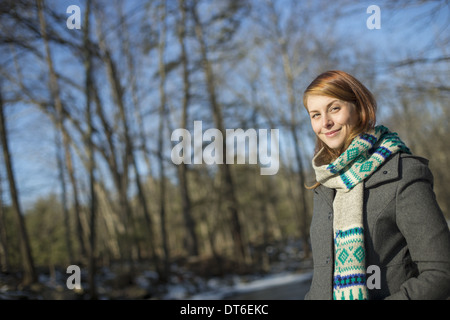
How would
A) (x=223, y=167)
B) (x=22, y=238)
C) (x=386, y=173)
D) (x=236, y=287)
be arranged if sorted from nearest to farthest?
(x=386, y=173), (x=22, y=238), (x=236, y=287), (x=223, y=167)

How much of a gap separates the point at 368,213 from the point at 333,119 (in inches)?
14.3

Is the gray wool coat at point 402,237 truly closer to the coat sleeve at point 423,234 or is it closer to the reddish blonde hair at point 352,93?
the coat sleeve at point 423,234

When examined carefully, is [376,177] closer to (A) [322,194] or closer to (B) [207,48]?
(A) [322,194]

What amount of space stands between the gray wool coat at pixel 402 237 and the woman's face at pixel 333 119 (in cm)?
19

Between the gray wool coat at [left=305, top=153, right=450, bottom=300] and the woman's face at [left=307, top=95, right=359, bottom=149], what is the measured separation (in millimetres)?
194

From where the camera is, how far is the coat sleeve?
1272mm

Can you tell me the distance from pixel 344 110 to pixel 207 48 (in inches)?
610

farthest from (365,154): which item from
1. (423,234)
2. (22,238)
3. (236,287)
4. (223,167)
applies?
(223,167)

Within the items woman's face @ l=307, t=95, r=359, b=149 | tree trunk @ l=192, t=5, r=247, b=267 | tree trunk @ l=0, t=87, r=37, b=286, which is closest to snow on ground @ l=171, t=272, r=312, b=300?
tree trunk @ l=192, t=5, r=247, b=267

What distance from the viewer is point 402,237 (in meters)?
1.43

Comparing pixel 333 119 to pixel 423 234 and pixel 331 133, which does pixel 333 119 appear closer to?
pixel 331 133

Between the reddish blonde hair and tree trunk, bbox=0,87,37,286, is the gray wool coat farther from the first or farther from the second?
tree trunk, bbox=0,87,37,286

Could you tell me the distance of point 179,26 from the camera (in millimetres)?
15594
